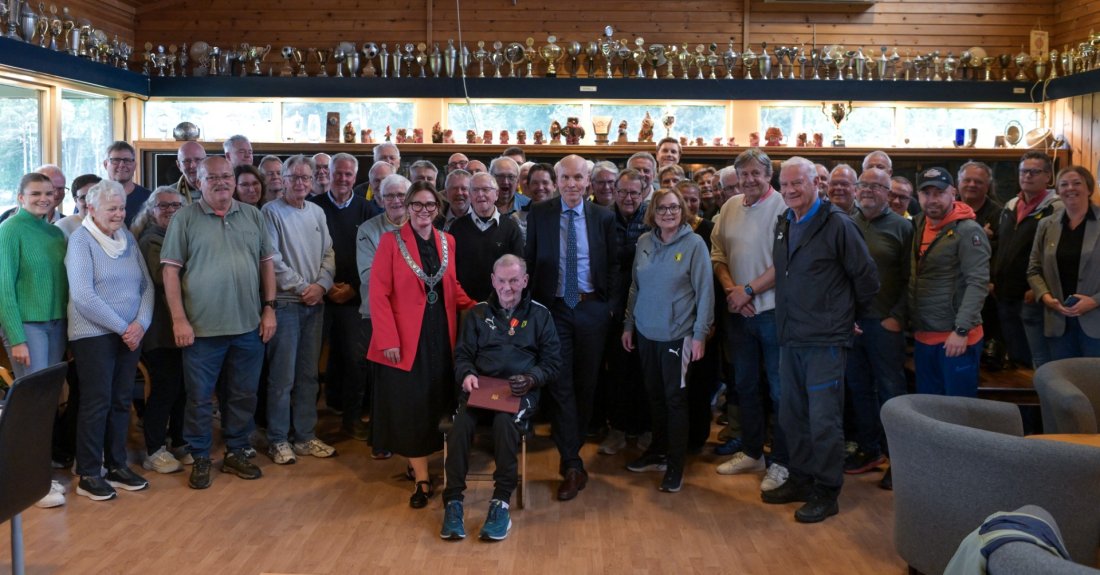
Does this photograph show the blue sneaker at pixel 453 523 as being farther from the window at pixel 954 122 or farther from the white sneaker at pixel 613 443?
the window at pixel 954 122

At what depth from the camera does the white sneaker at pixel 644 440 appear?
5.43 m

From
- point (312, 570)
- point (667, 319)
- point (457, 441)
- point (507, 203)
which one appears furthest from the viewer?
point (507, 203)

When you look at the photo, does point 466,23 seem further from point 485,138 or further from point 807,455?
point 807,455

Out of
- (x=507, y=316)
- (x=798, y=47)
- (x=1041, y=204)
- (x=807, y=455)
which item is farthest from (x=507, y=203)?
(x=798, y=47)

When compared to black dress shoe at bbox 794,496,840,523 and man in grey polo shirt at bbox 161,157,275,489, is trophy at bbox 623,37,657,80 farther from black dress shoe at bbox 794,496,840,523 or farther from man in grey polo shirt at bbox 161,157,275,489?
black dress shoe at bbox 794,496,840,523

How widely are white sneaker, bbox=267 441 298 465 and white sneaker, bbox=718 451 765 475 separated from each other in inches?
93.1

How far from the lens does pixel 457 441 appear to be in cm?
418

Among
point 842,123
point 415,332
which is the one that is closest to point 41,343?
point 415,332

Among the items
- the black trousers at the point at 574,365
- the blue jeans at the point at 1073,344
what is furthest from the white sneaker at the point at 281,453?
the blue jeans at the point at 1073,344

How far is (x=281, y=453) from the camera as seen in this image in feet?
16.9

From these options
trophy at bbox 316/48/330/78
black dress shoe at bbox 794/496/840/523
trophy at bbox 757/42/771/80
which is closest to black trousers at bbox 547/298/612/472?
black dress shoe at bbox 794/496/840/523

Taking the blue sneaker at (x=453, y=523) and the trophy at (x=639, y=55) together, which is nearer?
the blue sneaker at (x=453, y=523)

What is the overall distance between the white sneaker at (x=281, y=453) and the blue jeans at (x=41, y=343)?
1228mm

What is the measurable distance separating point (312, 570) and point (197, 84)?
7473 mm
